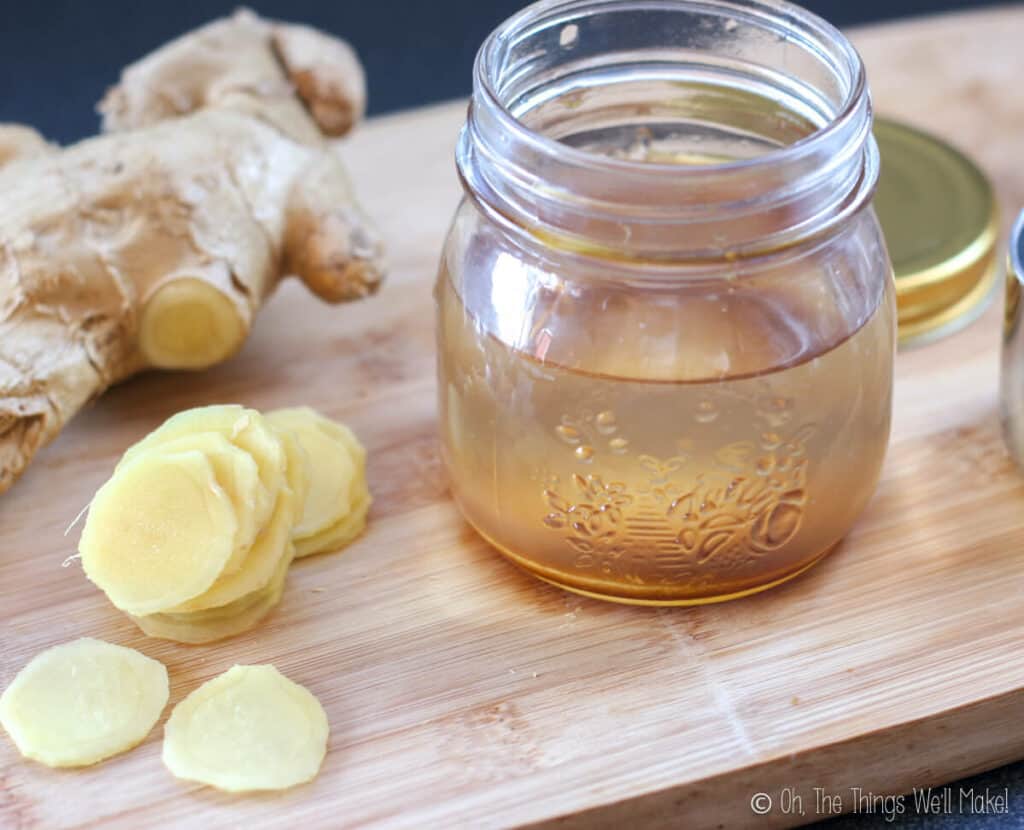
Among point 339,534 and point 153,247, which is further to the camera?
point 153,247

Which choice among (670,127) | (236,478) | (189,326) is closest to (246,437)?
(236,478)

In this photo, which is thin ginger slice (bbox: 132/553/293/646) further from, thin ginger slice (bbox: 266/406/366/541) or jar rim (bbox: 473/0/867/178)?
jar rim (bbox: 473/0/867/178)

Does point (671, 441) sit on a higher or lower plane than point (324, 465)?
higher

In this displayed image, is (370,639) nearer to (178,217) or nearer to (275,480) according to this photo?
(275,480)

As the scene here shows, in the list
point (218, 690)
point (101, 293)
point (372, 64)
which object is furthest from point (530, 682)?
point (372, 64)

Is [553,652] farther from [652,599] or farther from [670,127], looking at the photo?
[670,127]

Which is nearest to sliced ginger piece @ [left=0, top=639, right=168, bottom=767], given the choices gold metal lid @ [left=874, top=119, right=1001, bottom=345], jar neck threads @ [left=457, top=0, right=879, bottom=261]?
jar neck threads @ [left=457, top=0, right=879, bottom=261]

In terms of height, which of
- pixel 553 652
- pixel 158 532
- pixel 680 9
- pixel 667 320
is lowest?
pixel 553 652
